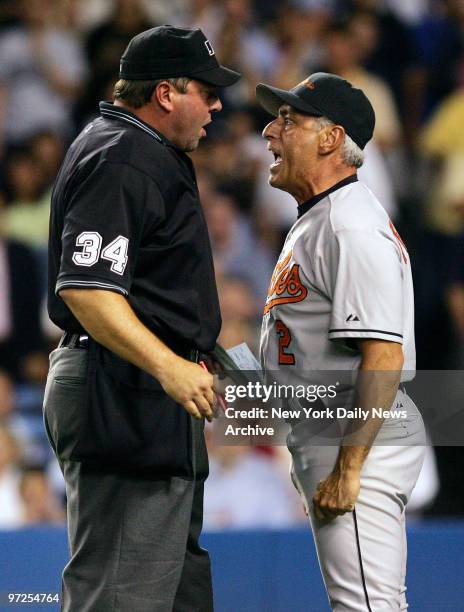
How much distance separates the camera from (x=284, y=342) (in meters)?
2.75

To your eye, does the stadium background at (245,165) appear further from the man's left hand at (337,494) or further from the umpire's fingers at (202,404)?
the umpire's fingers at (202,404)

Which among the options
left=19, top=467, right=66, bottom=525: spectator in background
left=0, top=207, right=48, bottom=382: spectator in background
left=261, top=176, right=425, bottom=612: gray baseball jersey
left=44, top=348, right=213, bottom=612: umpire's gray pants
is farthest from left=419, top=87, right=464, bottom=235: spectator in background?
left=44, top=348, right=213, bottom=612: umpire's gray pants

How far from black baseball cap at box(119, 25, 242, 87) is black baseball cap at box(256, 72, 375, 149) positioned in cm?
30

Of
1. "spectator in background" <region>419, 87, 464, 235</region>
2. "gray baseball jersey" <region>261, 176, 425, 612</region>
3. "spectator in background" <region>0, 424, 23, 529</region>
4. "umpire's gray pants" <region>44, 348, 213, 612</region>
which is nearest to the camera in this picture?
"umpire's gray pants" <region>44, 348, 213, 612</region>

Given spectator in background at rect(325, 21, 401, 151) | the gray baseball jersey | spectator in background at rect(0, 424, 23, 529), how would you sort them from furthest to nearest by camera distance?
spectator in background at rect(325, 21, 401, 151) → spectator in background at rect(0, 424, 23, 529) → the gray baseball jersey

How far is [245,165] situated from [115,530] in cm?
345

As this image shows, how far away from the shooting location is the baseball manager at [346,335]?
2561 millimetres

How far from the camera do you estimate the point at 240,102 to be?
19.3ft

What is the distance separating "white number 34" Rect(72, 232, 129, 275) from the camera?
236cm

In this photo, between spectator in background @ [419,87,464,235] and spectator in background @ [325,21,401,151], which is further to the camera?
spectator in background @ [325,21,401,151]

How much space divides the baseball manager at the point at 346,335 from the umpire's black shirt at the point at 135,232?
0.88 ft

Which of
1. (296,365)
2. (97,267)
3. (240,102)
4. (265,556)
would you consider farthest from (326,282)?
(240,102)

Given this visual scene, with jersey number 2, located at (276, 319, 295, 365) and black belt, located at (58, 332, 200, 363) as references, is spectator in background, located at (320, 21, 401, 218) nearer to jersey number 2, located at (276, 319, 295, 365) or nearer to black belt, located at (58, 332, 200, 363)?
jersey number 2, located at (276, 319, 295, 365)

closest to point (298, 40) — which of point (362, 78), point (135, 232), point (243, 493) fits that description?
point (362, 78)
